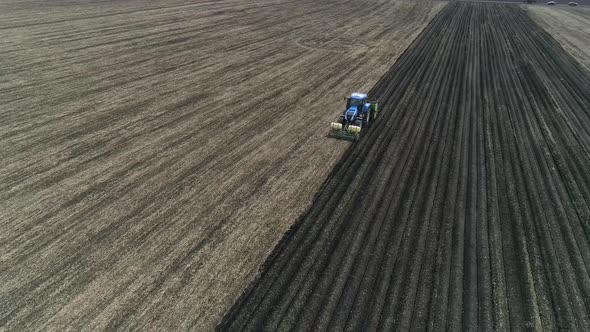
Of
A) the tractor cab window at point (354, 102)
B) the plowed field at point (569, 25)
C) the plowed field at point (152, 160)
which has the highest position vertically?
the plowed field at point (569, 25)

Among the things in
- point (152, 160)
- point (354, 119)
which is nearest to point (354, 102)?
point (354, 119)

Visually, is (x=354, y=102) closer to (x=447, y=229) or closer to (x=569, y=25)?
(x=447, y=229)

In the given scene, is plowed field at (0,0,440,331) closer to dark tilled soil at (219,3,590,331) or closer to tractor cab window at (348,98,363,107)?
dark tilled soil at (219,3,590,331)

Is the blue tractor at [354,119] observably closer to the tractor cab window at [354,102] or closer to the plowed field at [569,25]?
the tractor cab window at [354,102]

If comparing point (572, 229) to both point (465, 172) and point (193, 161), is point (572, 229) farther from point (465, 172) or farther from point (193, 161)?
point (193, 161)

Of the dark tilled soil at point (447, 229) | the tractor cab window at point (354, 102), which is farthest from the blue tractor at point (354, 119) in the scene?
the dark tilled soil at point (447, 229)

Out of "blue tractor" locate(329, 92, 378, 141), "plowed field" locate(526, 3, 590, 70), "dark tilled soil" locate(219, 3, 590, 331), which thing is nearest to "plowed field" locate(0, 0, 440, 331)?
"blue tractor" locate(329, 92, 378, 141)

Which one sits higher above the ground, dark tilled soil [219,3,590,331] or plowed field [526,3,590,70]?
plowed field [526,3,590,70]
